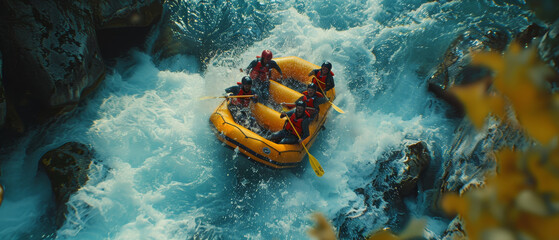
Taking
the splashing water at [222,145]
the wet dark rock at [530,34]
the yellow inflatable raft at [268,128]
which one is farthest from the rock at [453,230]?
the wet dark rock at [530,34]

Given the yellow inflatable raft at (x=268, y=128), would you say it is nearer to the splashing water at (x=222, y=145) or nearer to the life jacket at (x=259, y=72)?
the life jacket at (x=259, y=72)

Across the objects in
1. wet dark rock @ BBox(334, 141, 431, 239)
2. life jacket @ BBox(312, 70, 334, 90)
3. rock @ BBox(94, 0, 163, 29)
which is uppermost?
rock @ BBox(94, 0, 163, 29)

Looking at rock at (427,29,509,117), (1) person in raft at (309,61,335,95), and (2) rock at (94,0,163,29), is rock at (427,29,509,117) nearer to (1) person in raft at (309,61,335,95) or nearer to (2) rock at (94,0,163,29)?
(1) person in raft at (309,61,335,95)

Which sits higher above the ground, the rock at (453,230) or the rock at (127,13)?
the rock at (127,13)

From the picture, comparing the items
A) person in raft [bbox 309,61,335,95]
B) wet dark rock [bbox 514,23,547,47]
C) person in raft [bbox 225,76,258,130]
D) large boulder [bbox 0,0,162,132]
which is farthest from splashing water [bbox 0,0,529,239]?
wet dark rock [bbox 514,23,547,47]

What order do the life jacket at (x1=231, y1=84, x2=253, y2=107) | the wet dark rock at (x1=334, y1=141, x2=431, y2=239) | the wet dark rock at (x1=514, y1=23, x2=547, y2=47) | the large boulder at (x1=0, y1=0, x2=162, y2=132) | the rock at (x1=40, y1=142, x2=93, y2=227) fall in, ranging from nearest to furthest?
the rock at (x1=40, y1=142, x2=93, y2=227), the large boulder at (x1=0, y1=0, x2=162, y2=132), the wet dark rock at (x1=334, y1=141, x2=431, y2=239), the wet dark rock at (x1=514, y1=23, x2=547, y2=47), the life jacket at (x1=231, y1=84, x2=253, y2=107)

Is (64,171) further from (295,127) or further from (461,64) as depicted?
(461,64)
